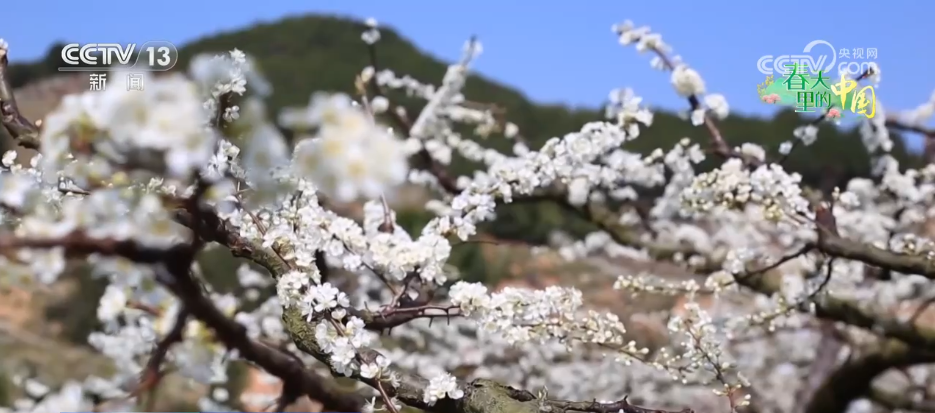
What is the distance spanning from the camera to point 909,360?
94.0 inches

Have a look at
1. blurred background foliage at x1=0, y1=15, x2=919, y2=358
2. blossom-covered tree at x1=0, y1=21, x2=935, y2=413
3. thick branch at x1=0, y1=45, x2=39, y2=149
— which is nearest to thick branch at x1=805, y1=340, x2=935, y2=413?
blossom-covered tree at x1=0, y1=21, x2=935, y2=413

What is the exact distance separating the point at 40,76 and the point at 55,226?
16.9 metres

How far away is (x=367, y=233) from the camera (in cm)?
179

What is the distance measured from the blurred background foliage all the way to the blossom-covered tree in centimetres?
436

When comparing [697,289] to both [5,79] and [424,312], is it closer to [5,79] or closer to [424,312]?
[424,312]

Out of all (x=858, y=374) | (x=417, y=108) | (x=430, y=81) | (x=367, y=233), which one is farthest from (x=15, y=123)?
(x=430, y=81)

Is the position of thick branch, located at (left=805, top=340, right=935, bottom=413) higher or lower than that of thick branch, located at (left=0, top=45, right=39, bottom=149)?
higher

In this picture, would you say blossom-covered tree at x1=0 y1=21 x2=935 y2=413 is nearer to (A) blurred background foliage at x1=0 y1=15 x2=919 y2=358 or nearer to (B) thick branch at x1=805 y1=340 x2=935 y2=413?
(B) thick branch at x1=805 y1=340 x2=935 y2=413

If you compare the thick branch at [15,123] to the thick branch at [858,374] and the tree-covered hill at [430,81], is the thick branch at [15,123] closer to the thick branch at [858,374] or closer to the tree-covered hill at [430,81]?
the thick branch at [858,374]

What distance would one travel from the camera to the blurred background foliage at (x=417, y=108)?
8.05 metres

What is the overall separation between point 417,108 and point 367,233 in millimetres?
6383

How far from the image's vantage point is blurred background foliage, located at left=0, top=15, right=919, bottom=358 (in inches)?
317

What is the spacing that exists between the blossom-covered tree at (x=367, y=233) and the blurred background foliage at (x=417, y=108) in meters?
4.36

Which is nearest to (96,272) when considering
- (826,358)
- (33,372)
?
(826,358)
